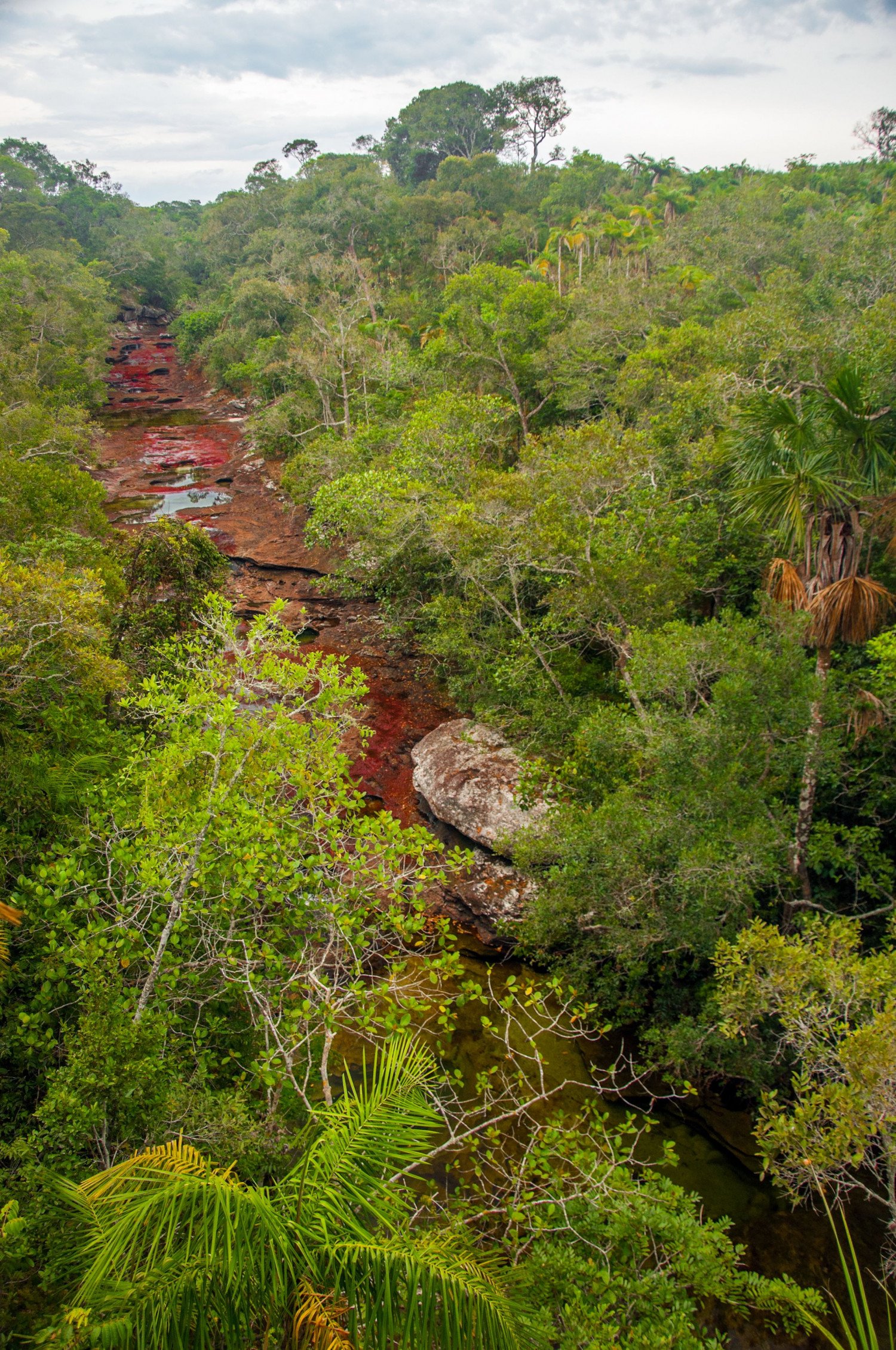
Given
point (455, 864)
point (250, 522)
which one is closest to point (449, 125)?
point (250, 522)

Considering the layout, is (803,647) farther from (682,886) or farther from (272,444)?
(272,444)

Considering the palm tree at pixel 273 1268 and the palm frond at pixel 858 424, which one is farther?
the palm frond at pixel 858 424

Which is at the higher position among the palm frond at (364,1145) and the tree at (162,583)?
the tree at (162,583)

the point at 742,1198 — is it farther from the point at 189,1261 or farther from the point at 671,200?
the point at 671,200

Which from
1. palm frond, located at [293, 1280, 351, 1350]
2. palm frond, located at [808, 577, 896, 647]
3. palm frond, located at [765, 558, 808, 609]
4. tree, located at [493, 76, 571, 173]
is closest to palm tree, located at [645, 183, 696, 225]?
tree, located at [493, 76, 571, 173]

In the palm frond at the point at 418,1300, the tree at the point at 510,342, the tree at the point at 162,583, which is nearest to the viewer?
the palm frond at the point at 418,1300

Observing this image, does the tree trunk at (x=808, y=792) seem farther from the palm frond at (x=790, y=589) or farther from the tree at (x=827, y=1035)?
the tree at (x=827, y=1035)

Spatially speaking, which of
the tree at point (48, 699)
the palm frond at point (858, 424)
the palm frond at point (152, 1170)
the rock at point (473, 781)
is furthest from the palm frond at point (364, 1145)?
the palm frond at point (858, 424)

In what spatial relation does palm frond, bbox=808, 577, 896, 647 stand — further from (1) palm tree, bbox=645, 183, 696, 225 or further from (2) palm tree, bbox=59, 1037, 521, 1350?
(1) palm tree, bbox=645, 183, 696, 225
